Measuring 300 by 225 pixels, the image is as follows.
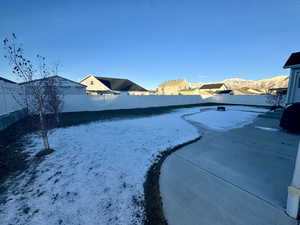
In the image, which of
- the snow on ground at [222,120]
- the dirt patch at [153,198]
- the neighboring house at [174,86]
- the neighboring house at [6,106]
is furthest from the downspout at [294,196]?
the neighboring house at [174,86]

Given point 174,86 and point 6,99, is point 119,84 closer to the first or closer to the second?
point 6,99

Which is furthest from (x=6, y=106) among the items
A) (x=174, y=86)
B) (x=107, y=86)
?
(x=174, y=86)

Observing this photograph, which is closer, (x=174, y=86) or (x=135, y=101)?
(x=135, y=101)

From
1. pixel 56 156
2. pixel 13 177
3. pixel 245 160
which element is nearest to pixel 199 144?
pixel 245 160

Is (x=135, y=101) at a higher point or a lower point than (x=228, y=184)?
higher

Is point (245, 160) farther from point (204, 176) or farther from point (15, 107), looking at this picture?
point (15, 107)

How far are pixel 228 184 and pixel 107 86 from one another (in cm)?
2170

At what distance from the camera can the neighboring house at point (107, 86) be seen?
20.8 meters

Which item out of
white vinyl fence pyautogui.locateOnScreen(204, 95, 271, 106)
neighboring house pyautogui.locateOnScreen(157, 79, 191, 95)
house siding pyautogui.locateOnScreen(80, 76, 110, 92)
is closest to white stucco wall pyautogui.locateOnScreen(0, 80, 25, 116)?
house siding pyautogui.locateOnScreen(80, 76, 110, 92)

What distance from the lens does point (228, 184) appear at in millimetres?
2143

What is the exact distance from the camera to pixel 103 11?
7070 millimetres

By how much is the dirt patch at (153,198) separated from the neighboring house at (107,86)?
1931 centimetres

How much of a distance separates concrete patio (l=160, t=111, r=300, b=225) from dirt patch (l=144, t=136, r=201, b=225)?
3.4 inches

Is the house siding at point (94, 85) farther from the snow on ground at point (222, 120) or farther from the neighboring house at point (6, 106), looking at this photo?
the snow on ground at point (222, 120)
